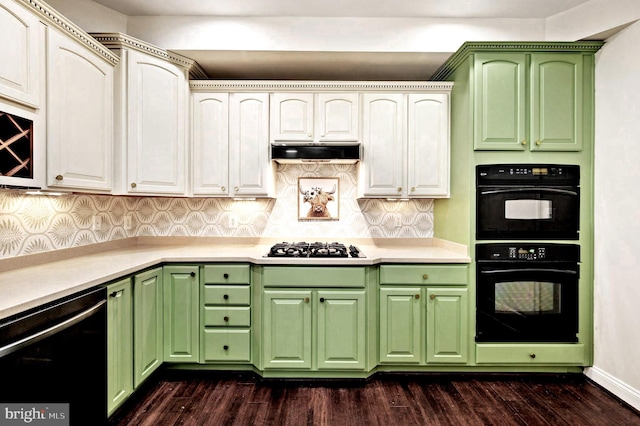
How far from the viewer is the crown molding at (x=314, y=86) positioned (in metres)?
2.71

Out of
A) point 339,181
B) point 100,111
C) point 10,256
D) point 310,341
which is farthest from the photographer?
point 339,181

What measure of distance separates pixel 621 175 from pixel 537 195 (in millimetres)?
506

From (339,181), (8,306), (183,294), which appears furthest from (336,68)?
(8,306)

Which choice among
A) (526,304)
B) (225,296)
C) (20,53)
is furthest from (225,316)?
(526,304)

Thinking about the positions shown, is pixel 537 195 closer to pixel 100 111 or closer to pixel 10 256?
pixel 100 111

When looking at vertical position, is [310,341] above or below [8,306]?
below

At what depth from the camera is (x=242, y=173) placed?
9.00ft

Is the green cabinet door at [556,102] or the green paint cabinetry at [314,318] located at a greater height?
the green cabinet door at [556,102]

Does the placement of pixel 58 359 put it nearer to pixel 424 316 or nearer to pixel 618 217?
pixel 424 316

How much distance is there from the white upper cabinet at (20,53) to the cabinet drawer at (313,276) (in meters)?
1.66

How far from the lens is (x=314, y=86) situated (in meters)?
2.73

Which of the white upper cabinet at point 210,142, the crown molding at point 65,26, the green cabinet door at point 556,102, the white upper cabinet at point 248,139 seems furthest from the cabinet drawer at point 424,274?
the crown molding at point 65,26

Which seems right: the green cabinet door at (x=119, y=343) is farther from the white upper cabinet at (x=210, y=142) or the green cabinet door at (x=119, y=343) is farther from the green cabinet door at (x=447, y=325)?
the green cabinet door at (x=447, y=325)

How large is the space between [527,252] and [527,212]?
11.7 inches
